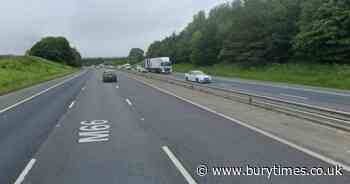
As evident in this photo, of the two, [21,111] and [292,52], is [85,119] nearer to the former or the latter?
[21,111]

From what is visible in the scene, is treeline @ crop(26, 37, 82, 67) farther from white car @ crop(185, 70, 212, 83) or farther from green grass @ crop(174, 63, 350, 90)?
white car @ crop(185, 70, 212, 83)

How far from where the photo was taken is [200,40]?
268 feet

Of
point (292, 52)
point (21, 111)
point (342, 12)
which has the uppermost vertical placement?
point (342, 12)

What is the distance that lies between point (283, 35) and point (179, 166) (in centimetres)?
5029

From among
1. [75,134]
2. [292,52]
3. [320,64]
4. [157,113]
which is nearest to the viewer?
[75,134]

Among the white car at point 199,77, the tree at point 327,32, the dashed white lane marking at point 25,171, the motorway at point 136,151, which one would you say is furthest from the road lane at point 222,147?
the tree at point 327,32

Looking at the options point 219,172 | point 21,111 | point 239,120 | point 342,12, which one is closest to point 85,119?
point 21,111

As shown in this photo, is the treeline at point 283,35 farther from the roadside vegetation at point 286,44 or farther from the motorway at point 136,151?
the motorway at point 136,151

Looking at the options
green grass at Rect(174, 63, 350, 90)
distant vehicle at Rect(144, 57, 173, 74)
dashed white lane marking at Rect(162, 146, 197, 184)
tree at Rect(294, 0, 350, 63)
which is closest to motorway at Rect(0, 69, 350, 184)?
dashed white lane marking at Rect(162, 146, 197, 184)

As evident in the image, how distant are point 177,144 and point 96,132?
10.2ft

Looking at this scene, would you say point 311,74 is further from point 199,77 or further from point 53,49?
point 53,49

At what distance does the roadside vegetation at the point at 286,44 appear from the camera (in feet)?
124

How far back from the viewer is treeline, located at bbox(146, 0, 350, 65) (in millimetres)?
38438

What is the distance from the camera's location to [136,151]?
25.2 ft
